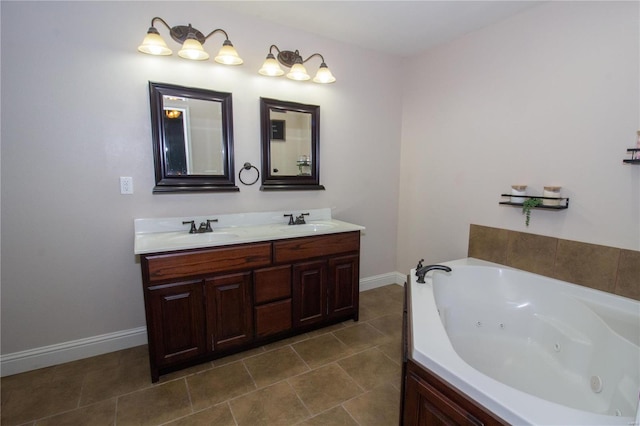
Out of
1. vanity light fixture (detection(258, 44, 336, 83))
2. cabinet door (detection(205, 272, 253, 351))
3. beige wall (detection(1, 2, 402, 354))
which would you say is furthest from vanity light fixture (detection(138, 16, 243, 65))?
cabinet door (detection(205, 272, 253, 351))

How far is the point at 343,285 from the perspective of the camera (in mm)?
2570

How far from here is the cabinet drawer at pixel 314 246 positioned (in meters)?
2.23

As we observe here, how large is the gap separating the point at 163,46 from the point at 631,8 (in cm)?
283

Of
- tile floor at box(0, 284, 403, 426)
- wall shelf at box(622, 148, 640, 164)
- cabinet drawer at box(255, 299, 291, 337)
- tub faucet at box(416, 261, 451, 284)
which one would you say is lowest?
tile floor at box(0, 284, 403, 426)

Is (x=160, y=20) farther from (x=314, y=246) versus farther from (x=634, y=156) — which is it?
(x=634, y=156)

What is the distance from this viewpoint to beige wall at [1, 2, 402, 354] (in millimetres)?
1853

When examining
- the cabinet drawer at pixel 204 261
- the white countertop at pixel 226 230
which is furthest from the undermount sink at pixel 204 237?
the cabinet drawer at pixel 204 261

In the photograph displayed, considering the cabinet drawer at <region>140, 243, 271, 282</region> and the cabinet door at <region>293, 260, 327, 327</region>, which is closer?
the cabinet drawer at <region>140, 243, 271, 282</region>

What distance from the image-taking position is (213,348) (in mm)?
2059

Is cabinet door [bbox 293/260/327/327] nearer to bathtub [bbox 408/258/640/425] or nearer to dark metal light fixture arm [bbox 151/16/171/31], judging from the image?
bathtub [bbox 408/258/640/425]

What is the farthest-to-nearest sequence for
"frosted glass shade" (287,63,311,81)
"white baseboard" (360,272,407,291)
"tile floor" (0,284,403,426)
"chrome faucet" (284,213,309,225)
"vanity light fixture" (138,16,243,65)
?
1. "white baseboard" (360,272,407,291)
2. "chrome faucet" (284,213,309,225)
3. "frosted glass shade" (287,63,311,81)
4. "vanity light fixture" (138,16,243,65)
5. "tile floor" (0,284,403,426)

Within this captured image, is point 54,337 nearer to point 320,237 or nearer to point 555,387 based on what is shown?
point 320,237

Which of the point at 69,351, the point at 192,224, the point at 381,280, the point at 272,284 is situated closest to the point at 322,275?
the point at 272,284

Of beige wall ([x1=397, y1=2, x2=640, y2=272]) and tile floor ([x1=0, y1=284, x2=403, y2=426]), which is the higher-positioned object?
beige wall ([x1=397, y1=2, x2=640, y2=272])
